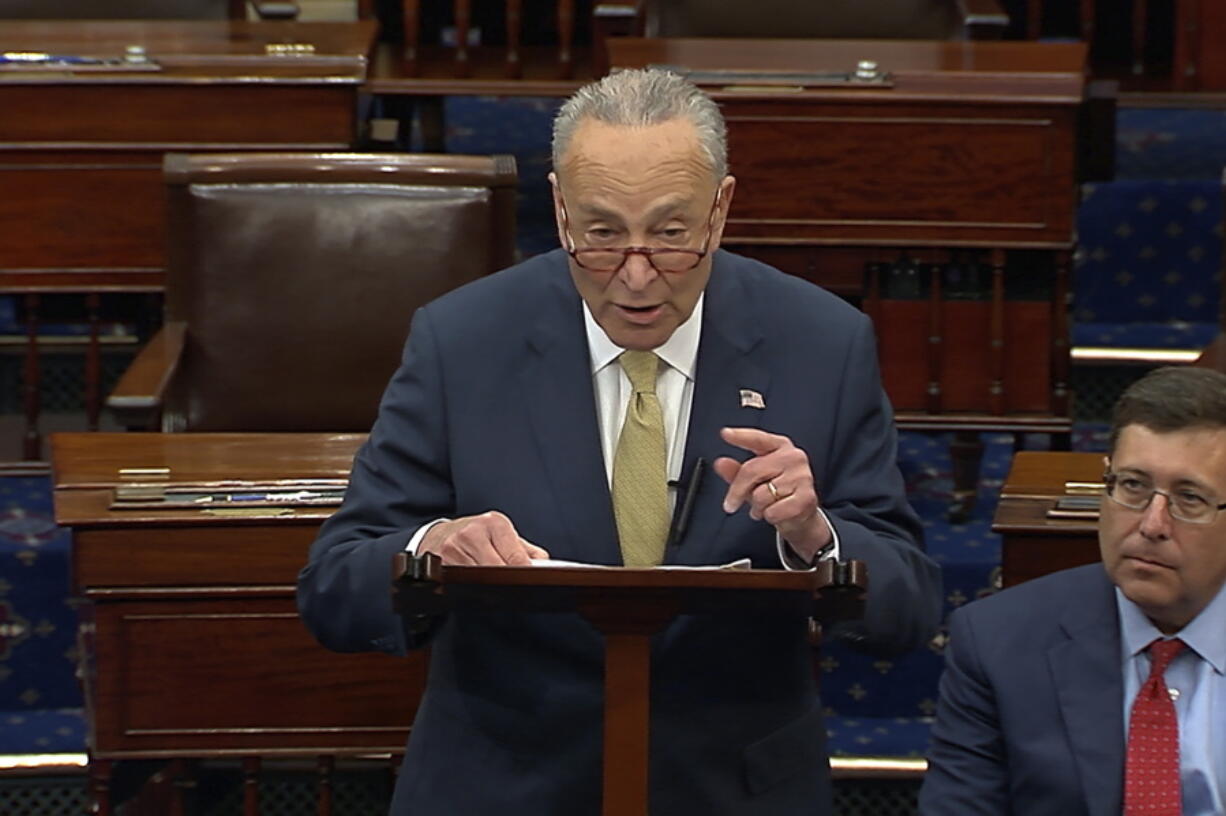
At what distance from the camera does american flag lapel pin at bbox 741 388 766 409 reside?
4.70 ft

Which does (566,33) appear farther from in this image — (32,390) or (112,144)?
(32,390)

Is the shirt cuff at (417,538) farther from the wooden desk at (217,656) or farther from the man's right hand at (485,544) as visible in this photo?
the wooden desk at (217,656)

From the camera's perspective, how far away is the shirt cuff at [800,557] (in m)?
1.31

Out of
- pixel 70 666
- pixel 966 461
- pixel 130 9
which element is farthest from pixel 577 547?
pixel 130 9

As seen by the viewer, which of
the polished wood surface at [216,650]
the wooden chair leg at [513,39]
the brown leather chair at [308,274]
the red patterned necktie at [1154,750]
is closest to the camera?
the red patterned necktie at [1154,750]

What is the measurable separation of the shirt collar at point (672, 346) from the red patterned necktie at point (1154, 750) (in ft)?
1.38

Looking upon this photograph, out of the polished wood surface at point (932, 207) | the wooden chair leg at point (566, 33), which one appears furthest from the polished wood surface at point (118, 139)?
the wooden chair leg at point (566, 33)

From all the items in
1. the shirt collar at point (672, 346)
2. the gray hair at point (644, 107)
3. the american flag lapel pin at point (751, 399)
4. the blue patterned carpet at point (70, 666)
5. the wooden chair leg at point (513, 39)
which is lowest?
the blue patterned carpet at point (70, 666)

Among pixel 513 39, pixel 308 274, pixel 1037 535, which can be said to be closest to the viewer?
pixel 1037 535

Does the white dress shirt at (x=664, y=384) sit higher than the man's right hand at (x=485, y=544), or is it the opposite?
the white dress shirt at (x=664, y=384)

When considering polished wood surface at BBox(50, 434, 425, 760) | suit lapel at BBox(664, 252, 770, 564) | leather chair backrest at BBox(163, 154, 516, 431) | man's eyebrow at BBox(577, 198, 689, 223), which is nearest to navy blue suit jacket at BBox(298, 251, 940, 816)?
suit lapel at BBox(664, 252, 770, 564)

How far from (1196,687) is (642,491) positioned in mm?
463

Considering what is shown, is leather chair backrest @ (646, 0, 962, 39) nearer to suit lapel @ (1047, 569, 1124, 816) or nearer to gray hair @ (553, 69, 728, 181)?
suit lapel @ (1047, 569, 1124, 816)

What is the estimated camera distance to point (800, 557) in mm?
1324
